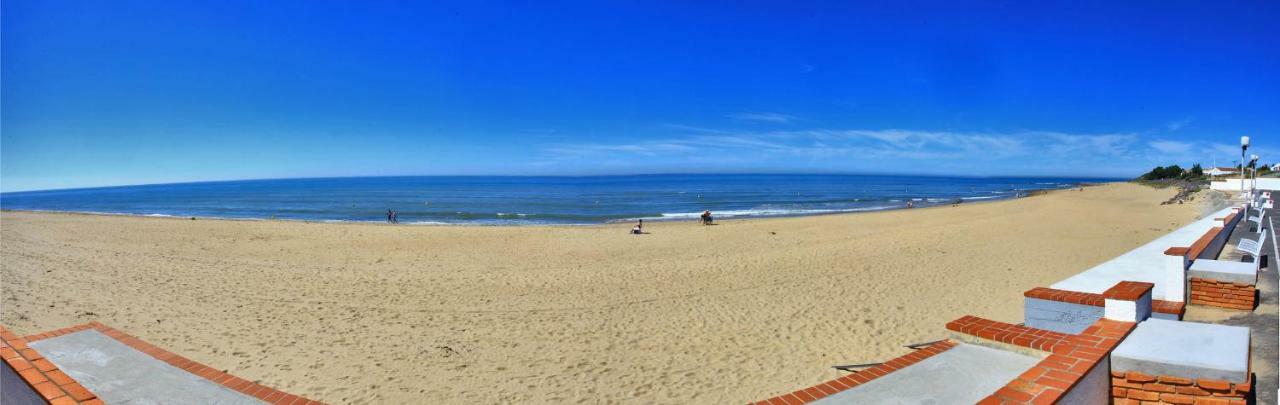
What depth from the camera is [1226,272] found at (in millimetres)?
4141

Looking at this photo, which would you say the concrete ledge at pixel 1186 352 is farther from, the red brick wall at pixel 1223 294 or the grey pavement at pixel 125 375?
the grey pavement at pixel 125 375

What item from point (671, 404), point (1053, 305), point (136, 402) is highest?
point (1053, 305)

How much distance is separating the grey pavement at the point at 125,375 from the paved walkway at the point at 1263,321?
5419mm

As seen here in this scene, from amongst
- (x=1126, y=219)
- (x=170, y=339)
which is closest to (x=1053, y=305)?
(x=170, y=339)

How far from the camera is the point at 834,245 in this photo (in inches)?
613

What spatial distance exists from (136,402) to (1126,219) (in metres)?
28.9

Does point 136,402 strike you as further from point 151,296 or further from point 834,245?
point 834,245

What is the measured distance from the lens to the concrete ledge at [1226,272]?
13.2 feet

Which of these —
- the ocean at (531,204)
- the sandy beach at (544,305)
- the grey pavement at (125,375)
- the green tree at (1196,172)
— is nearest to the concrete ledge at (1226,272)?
the sandy beach at (544,305)

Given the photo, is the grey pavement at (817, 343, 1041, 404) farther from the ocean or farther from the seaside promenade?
the ocean

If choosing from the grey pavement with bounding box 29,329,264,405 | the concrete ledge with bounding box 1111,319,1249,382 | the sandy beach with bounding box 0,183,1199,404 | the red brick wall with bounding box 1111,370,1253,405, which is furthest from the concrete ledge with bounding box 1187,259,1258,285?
the grey pavement with bounding box 29,329,264,405

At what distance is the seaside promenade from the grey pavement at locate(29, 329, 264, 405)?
3461 millimetres

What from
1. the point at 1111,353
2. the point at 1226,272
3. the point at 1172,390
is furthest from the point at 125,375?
the point at 1226,272

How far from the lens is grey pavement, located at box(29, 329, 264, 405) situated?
3.34 m
